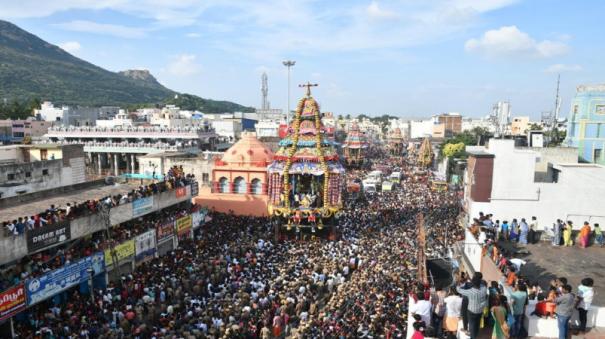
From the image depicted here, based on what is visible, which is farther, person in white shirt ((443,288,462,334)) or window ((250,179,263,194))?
window ((250,179,263,194))

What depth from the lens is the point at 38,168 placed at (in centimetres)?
2675

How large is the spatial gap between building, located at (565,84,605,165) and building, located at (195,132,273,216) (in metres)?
21.9

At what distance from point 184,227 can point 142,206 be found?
3080 millimetres

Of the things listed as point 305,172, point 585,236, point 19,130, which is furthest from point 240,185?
point 19,130

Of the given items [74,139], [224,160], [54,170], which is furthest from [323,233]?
[74,139]

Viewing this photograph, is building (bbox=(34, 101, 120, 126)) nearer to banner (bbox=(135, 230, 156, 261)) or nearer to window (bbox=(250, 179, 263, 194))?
window (bbox=(250, 179, 263, 194))

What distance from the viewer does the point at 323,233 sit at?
2670 centimetres

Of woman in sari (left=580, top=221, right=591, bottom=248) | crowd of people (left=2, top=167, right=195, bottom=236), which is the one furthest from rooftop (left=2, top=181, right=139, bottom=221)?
woman in sari (left=580, top=221, right=591, bottom=248)

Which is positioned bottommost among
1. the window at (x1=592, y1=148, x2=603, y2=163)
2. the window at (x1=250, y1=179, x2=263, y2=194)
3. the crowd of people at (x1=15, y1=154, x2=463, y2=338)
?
the crowd of people at (x1=15, y1=154, x2=463, y2=338)

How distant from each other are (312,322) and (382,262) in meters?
6.53

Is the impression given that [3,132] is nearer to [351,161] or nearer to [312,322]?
[351,161]

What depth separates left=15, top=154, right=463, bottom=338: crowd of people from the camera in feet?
46.3

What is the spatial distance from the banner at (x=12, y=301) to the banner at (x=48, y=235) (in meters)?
2.17

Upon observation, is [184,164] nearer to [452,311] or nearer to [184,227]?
[184,227]
